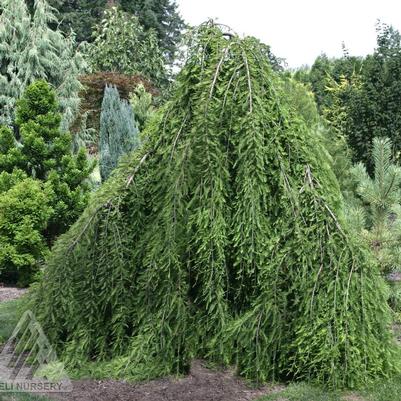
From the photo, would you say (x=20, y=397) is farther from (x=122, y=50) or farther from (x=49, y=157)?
(x=122, y=50)

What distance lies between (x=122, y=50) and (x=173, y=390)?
860 inches

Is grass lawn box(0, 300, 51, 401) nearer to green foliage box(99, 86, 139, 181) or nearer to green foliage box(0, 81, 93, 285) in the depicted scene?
green foliage box(0, 81, 93, 285)

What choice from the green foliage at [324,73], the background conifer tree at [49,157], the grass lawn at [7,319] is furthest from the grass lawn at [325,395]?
the green foliage at [324,73]

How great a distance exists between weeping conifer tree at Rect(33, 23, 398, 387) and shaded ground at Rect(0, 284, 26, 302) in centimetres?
335

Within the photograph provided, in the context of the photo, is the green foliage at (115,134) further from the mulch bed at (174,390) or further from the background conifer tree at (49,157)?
the mulch bed at (174,390)

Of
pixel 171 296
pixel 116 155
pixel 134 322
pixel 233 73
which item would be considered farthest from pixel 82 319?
pixel 116 155

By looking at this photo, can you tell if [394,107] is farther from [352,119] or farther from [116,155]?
[116,155]

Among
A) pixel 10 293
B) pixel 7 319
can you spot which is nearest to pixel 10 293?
pixel 10 293

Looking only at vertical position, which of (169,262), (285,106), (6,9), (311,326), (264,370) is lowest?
(264,370)

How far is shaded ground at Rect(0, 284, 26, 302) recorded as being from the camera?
24.7 feet

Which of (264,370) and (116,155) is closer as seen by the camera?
(264,370)

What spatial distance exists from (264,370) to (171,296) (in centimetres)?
81

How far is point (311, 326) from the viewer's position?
387cm

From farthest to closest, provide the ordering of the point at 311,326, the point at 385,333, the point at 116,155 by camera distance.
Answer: the point at 116,155 → the point at 385,333 → the point at 311,326
